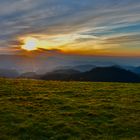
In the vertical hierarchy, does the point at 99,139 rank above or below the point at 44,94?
below

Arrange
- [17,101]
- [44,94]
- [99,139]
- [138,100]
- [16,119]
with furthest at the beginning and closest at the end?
1. [44,94]
2. [138,100]
3. [17,101]
4. [16,119]
5. [99,139]

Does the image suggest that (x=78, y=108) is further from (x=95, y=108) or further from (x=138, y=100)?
(x=138, y=100)

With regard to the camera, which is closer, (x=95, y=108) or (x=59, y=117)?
(x=59, y=117)

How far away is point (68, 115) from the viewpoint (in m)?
20.9

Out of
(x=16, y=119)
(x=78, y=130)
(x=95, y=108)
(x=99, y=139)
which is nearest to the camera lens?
(x=99, y=139)

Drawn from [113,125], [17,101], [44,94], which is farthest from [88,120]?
[44,94]

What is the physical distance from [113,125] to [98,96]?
975 cm

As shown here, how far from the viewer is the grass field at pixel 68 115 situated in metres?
17.2

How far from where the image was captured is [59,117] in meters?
20.3

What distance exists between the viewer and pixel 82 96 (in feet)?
93.1

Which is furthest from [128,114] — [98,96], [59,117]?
[98,96]

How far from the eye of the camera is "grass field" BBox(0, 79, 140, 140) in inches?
677

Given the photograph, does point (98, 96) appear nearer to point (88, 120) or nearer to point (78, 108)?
point (78, 108)

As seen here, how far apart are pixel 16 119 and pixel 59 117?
2791 mm
